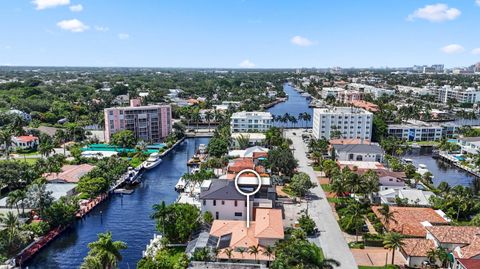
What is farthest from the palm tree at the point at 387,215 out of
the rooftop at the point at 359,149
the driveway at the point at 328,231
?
the rooftop at the point at 359,149

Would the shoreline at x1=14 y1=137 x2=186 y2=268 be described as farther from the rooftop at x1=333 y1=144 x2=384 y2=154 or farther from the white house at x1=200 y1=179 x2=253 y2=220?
the rooftop at x1=333 y1=144 x2=384 y2=154

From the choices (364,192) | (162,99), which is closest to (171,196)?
(364,192)

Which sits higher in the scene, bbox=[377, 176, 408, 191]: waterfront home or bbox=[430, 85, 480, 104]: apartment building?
bbox=[430, 85, 480, 104]: apartment building

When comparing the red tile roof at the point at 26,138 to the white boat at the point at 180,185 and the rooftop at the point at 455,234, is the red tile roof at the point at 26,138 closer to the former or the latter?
the white boat at the point at 180,185

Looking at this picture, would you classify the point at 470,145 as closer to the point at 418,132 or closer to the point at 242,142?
the point at 418,132

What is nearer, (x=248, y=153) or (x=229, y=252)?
(x=229, y=252)

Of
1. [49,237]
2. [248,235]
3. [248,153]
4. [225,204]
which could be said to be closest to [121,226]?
[49,237]

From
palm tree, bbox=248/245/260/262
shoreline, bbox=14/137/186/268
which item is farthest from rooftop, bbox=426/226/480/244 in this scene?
shoreline, bbox=14/137/186/268

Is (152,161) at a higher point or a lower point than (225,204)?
lower
